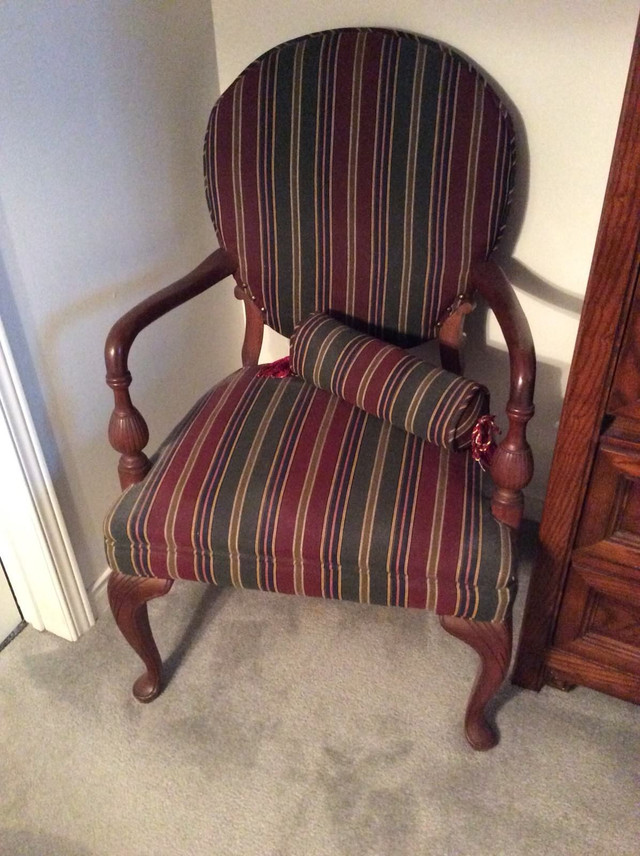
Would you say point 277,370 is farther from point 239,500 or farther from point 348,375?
point 239,500

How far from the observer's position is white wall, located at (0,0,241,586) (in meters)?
1.05

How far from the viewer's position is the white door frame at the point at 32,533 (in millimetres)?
1110

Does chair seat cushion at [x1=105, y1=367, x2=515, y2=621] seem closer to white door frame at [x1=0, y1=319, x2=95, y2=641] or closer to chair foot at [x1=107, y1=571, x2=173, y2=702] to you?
chair foot at [x1=107, y1=571, x2=173, y2=702]

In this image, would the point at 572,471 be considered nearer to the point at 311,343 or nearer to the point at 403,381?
the point at 403,381

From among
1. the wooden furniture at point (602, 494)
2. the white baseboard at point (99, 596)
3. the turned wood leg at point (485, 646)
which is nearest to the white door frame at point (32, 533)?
the white baseboard at point (99, 596)

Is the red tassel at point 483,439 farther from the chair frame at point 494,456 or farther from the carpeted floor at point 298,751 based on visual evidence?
the carpeted floor at point 298,751

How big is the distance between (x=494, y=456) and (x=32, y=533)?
2.72 feet

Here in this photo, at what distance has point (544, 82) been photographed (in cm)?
116

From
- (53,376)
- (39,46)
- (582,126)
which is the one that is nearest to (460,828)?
(53,376)

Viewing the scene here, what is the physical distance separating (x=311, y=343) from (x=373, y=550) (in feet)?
1.34

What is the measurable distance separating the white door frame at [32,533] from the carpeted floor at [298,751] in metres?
0.07

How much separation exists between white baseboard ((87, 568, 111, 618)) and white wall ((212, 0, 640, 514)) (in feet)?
3.38

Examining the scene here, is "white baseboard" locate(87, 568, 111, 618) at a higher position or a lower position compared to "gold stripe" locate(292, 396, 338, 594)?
lower

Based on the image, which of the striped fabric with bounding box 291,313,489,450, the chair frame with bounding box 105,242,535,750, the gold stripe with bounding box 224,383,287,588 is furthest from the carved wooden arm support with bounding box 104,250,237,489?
the striped fabric with bounding box 291,313,489,450
